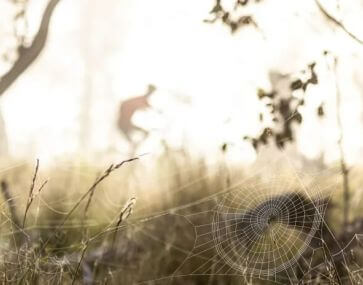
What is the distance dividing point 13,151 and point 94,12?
46.1 feet

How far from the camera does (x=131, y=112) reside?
6883mm

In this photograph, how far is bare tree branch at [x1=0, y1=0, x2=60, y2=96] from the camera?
4305mm

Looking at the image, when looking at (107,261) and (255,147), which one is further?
(107,261)

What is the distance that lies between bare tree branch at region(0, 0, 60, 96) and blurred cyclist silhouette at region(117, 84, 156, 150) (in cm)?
180

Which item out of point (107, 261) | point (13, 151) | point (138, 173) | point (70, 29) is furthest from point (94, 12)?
point (107, 261)

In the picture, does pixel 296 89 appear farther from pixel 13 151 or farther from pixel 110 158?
pixel 13 151

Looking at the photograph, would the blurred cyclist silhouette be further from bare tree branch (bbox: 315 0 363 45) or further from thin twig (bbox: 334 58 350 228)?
bare tree branch (bbox: 315 0 363 45)

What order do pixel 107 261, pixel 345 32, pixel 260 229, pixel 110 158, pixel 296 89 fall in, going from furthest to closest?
pixel 110 158 → pixel 107 261 → pixel 345 32 → pixel 296 89 → pixel 260 229

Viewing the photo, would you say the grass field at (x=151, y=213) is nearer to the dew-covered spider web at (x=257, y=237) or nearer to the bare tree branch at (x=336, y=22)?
the dew-covered spider web at (x=257, y=237)

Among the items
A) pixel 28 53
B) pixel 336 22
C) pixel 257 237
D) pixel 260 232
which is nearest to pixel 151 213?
pixel 257 237

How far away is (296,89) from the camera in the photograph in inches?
147

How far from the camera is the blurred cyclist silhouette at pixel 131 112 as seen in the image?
21.2ft

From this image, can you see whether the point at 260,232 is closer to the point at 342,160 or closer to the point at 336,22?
the point at 342,160

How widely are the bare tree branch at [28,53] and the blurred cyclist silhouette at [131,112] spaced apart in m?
1.80
